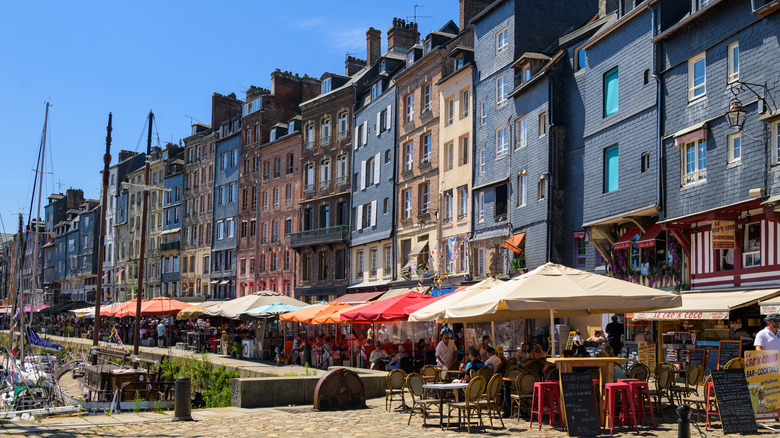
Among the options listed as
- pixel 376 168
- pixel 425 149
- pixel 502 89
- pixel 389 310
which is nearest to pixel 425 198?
pixel 425 149

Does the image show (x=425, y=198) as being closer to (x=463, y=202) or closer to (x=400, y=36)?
(x=463, y=202)

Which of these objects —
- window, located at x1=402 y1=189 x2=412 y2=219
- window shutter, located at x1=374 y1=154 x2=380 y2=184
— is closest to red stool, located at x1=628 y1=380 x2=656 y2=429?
window, located at x1=402 y1=189 x2=412 y2=219

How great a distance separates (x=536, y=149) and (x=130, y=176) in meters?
58.3

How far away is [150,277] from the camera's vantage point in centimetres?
7388

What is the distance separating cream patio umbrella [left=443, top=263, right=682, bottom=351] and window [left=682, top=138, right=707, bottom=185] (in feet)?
32.3

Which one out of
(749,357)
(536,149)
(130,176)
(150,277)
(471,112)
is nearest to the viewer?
(749,357)

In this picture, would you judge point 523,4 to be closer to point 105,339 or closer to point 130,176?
point 105,339

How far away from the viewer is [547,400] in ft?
41.7

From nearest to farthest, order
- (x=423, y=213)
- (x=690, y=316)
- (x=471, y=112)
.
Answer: (x=690, y=316)
(x=471, y=112)
(x=423, y=213)

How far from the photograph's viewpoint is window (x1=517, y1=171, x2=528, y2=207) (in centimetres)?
3105

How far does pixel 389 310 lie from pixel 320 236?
94.0 ft

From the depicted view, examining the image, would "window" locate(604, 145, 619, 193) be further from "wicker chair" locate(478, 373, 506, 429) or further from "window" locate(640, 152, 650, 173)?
→ "wicker chair" locate(478, 373, 506, 429)

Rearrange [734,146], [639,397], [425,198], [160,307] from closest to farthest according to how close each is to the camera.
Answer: [639,397] → [734,146] → [160,307] → [425,198]

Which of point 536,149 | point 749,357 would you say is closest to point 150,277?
point 536,149
